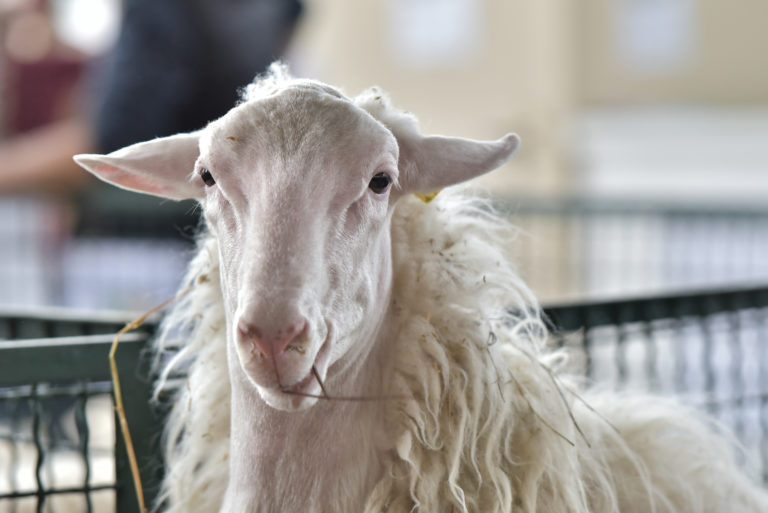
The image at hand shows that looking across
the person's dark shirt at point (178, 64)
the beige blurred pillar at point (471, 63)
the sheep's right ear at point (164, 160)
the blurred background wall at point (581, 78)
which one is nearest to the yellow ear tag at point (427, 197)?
the sheep's right ear at point (164, 160)

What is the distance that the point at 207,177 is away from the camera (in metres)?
1.18

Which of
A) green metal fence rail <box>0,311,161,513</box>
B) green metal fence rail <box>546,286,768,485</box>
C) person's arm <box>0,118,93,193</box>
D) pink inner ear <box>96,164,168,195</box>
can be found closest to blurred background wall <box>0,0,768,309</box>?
person's arm <box>0,118,93,193</box>

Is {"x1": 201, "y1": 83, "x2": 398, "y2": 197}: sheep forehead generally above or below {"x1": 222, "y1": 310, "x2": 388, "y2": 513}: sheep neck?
above

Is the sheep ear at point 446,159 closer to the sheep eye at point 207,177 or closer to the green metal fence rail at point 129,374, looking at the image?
the sheep eye at point 207,177

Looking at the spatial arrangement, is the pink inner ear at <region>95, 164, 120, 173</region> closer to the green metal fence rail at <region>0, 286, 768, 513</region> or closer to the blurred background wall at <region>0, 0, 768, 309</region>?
the green metal fence rail at <region>0, 286, 768, 513</region>

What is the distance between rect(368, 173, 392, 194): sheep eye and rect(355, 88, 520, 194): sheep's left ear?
7 cm

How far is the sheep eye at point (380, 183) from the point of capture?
116cm

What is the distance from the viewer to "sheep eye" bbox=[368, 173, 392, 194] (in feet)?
3.79

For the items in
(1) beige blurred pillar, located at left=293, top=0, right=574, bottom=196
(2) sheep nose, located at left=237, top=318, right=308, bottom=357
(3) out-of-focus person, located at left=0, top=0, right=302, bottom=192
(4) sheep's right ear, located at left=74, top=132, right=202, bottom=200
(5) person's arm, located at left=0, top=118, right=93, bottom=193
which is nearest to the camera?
(2) sheep nose, located at left=237, top=318, right=308, bottom=357

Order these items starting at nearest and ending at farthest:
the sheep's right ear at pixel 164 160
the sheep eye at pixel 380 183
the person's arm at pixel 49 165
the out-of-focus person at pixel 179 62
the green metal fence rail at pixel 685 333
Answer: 1. the sheep eye at pixel 380 183
2. the sheep's right ear at pixel 164 160
3. the green metal fence rail at pixel 685 333
4. the out-of-focus person at pixel 179 62
5. the person's arm at pixel 49 165

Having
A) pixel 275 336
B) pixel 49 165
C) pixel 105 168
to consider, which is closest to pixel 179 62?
pixel 49 165

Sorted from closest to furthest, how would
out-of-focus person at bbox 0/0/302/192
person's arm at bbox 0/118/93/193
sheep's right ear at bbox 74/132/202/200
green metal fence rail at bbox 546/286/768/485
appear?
1. sheep's right ear at bbox 74/132/202/200
2. green metal fence rail at bbox 546/286/768/485
3. out-of-focus person at bbox 0/0/302/192
4. person's arm at bbox 0/118/93/193

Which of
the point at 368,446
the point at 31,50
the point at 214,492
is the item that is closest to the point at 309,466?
the point at 368,446

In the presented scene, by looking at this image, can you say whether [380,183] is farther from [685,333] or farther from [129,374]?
[685,333]
